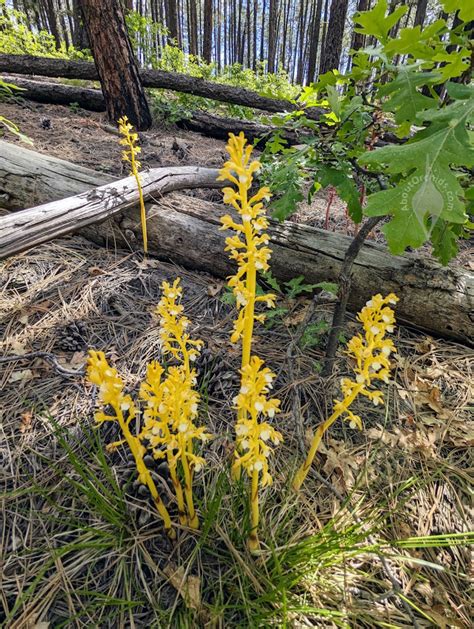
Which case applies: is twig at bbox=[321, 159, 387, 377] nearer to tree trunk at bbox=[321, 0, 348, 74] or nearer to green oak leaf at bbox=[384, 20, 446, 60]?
green oak leaf at bbox=[384, 20, 446, 60]

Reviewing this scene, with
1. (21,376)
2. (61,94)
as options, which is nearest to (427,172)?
(21,376)

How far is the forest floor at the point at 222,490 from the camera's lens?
1.13m

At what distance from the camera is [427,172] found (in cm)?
99

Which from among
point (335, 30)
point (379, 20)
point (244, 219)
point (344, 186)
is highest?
point (335, 30)

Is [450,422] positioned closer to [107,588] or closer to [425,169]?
A: [425,169]

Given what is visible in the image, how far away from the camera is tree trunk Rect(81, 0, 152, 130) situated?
445 cm

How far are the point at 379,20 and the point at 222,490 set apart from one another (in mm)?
1831

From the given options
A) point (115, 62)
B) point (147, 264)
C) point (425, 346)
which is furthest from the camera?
point (115, 62)

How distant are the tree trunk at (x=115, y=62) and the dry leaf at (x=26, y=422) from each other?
499cm

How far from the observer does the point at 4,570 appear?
3.99ft

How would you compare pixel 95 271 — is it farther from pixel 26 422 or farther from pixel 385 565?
pixel 385 565

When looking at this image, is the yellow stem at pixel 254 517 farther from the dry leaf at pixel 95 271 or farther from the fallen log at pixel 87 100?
the fallen log at pixel 87 100

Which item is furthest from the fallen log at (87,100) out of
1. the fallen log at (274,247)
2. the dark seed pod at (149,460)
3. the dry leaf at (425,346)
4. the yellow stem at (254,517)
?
the yellow stem at (254,517)

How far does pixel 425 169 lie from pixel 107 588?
165cm
